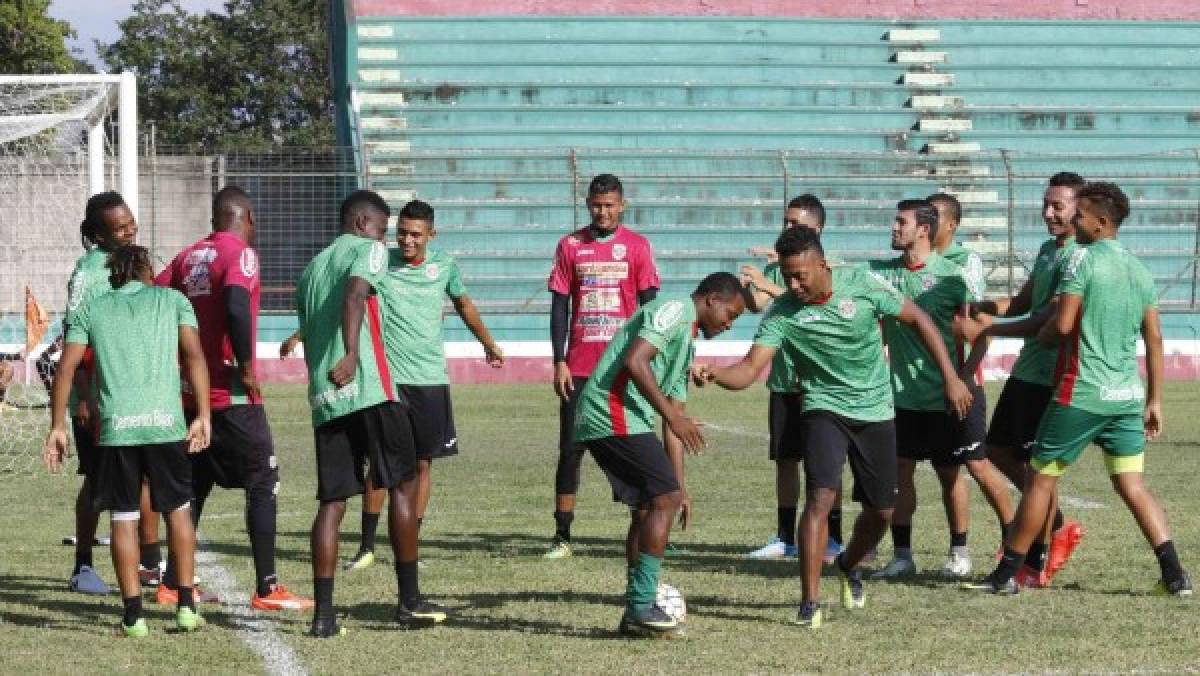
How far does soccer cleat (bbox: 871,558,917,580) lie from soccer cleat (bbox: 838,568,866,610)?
90cm

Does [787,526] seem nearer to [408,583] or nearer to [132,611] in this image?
[408,583]

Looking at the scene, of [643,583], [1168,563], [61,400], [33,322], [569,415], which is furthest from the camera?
[33,322]

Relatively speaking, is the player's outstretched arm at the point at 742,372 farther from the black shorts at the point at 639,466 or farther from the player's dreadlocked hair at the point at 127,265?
the player's dreadlocked hair at the point at 127,265

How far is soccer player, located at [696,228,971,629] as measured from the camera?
319 inches

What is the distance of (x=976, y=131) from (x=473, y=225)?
863cm

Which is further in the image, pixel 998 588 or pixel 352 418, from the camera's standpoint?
pixel 998 588

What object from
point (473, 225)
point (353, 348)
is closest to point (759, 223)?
point (473, 225)

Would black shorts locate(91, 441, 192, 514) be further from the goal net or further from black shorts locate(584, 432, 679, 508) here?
the goal net

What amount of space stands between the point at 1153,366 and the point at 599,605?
2.85 metres

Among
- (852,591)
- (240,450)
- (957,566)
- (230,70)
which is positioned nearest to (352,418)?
(240,450)

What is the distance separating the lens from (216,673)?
7188 millimetres

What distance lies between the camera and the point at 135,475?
8070 mm

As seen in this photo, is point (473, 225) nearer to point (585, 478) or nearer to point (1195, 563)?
point (585, 478)

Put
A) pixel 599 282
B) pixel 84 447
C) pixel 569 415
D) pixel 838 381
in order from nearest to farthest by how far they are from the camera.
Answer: pixel 838 381 < pixel 84 447 < pixel 599 282 < pixel 569 415
